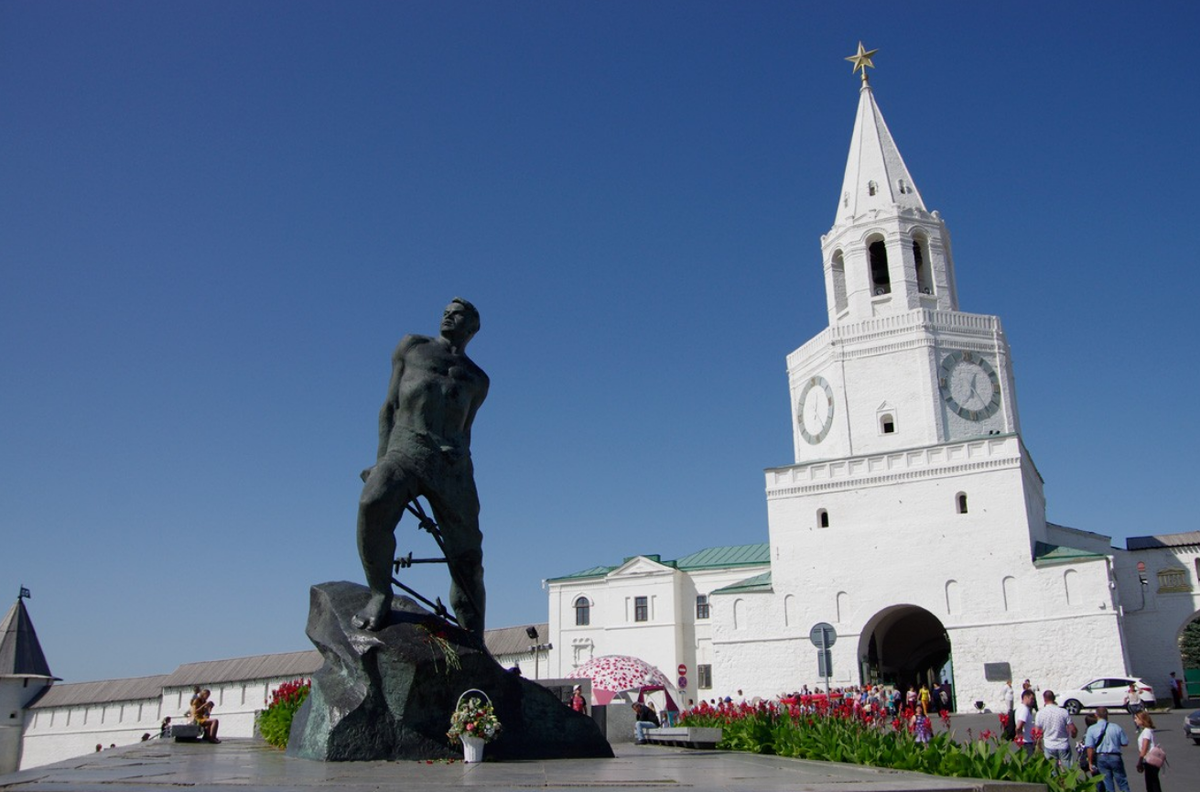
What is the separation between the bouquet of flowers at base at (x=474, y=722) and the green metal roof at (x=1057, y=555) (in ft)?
95.8

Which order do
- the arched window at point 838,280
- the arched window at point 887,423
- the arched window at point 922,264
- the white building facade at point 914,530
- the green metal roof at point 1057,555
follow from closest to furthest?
1. the green metal roof at point 1057,555
2. the white building facade at point 914,530
3. the arched window at point 887,423
4. the arched window at point 922,264
5. the arched window at point 838,280

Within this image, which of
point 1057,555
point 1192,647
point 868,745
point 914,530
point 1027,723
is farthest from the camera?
point 1192,647

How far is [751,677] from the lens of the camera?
115 feet

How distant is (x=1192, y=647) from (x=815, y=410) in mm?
42502

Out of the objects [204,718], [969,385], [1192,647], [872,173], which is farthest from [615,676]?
[1192,647]

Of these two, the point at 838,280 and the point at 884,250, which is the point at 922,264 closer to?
the point at 884,250

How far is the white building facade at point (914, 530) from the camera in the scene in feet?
104

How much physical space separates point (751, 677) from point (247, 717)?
2684 centimetres

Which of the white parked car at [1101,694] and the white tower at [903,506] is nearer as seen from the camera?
the white parked car at [1101,694]

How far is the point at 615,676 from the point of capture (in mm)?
29344

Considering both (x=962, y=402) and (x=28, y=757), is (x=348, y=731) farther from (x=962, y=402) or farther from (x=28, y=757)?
(x=28, y=757)

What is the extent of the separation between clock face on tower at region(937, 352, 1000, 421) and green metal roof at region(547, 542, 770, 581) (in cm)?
1225

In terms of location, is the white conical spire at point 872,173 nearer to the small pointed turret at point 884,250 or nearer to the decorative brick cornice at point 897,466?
the small pointed turret at point 884,250

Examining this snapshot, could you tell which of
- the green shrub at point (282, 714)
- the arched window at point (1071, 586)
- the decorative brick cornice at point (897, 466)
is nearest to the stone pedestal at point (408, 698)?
the green shrub at point (282, 714)
